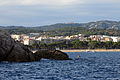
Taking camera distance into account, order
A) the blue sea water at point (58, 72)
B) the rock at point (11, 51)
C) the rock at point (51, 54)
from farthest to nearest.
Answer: the rock at point (51, 54) → the rock at point (11, 51) → the blue sea water at point (58, 72)

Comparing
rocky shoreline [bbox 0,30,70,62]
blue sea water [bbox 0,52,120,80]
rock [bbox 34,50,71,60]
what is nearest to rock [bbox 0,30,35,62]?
rocky shoreline [bbox 0,30,70,62]

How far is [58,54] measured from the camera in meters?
82.7

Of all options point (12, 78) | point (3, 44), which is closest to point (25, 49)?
point (3, 44)

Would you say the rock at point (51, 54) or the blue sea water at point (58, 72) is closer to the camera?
the blue sea water at point (58, 72)

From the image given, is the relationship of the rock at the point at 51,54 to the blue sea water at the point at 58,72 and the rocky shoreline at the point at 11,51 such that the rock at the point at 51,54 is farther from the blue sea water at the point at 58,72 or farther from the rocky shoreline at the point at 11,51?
the blue sea water at the point at 58,72

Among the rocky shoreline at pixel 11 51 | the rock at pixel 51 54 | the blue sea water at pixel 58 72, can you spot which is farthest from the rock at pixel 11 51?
the rock at pixel 51 54

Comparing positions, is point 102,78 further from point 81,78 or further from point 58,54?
point 58,54

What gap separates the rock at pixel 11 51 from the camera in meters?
66.0

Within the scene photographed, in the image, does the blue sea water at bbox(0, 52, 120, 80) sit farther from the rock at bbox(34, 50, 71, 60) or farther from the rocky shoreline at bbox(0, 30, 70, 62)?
the rock at bbox(34, 50, 71, 60)

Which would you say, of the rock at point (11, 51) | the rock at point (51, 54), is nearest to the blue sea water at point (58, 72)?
the rock at point (11, 51)

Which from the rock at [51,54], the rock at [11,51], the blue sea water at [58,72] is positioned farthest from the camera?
the rock at [51,54]

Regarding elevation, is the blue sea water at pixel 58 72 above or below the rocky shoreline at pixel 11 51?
below

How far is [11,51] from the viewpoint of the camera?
6762 cm

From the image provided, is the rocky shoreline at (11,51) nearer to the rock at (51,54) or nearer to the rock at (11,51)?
the rock at (11,51)
